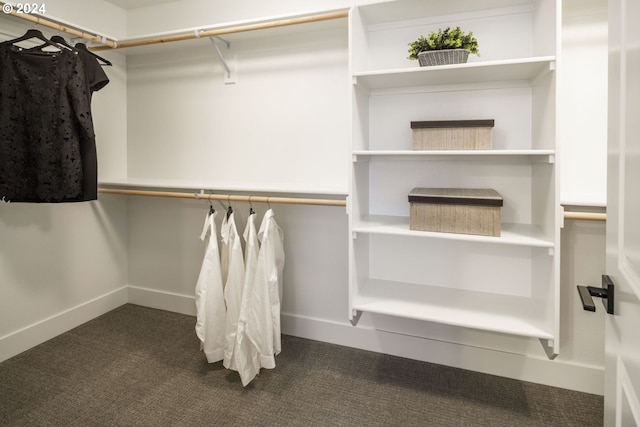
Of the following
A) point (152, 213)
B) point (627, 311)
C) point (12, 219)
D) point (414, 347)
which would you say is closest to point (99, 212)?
point (152, 213)

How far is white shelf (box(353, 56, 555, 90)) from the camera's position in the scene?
1559 mm

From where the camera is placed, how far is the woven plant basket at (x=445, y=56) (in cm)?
164

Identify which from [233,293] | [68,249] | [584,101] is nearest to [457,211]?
[584,101]

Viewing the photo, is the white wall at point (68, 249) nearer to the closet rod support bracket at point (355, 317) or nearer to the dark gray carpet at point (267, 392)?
the dark gray carpet at point (267, 392)

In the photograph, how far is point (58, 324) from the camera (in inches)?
96.1

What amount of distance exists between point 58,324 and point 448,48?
9.30 ft

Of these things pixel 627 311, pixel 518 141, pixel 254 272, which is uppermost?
pixel 518 141

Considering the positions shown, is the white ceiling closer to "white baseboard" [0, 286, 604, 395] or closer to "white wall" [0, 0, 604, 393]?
"white wall" [0, 0, 604, 393]

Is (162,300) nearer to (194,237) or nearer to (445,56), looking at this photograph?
(194,237)

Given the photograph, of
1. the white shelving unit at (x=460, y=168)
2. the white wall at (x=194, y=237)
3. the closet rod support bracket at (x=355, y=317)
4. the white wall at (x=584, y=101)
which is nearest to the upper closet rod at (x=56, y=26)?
the white wall at (x=194, y=237)

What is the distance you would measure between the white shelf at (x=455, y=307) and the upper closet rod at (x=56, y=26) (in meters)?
2.11

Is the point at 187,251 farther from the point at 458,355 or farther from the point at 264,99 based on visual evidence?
the point at 458,355

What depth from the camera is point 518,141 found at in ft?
6.16

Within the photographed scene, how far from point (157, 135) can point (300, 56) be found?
1.23 metres
